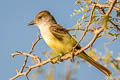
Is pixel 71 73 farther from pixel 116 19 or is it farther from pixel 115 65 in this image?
pixel 115 65

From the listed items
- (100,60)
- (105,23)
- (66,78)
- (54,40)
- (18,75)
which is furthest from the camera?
(54,40)

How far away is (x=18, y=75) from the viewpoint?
264 cm

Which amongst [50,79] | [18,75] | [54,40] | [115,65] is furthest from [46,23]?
[50,79]

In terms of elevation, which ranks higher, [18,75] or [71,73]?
[71,73]

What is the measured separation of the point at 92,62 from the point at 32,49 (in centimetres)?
96

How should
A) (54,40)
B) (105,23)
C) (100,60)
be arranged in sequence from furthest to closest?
(54,40) → (100,60) → (105,23)

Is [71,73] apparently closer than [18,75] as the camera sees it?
Yes

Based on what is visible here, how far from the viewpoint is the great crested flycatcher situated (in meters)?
3.25

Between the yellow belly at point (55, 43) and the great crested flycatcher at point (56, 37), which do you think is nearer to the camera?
the great crested flycatcher at point (56, 37)

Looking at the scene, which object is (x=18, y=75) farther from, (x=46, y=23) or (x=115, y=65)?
(x=46, y=23)

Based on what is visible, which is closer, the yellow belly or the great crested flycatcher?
the great crested flycatcher

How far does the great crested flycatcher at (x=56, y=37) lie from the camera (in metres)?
3.25

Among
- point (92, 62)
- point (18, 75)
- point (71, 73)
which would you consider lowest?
point (92, 62)

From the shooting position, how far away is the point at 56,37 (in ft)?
13.7
